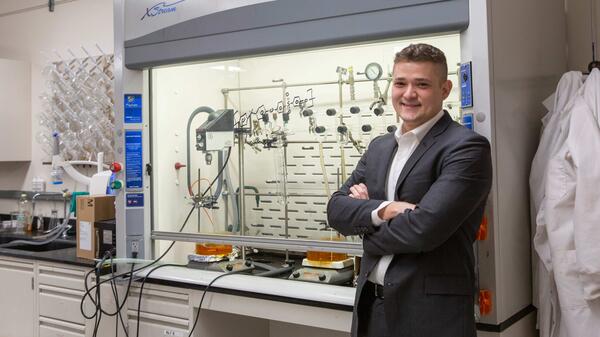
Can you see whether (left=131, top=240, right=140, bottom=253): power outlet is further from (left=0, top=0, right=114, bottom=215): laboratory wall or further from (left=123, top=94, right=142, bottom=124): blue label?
(left=0, top=0, right=114, bottom=215): laboratory wall

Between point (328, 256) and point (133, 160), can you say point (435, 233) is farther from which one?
point (133, 160)

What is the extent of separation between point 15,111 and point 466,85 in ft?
12.0

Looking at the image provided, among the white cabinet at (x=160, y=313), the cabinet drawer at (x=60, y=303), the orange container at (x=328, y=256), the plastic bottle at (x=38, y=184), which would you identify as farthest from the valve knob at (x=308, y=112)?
A: the plastic bottle at (x=38, y=184)

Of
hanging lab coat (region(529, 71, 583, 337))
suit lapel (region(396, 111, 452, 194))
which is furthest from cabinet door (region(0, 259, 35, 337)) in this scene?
hanging lab coat (region(529, 71, 583, 337))

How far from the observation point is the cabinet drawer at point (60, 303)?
9.48 ft

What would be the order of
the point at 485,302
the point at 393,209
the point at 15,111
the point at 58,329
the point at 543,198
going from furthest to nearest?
1. the point at 15,111
2. the point at 58,329
3. the point at 543,198
4. the point at 485,302
5. the point at 393,209

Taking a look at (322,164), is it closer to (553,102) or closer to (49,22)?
(553,102)

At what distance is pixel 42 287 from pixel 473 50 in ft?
8.70

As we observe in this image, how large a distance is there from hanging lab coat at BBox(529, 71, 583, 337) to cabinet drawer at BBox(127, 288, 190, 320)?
1503 millimetres

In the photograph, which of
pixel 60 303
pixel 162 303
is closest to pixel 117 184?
pixel 162 303

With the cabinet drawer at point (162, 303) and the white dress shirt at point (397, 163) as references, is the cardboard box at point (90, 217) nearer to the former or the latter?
the cabinet drawer at point (162, 303)

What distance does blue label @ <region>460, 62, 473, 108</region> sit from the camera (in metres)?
1.85

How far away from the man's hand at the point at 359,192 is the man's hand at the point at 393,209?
15cm

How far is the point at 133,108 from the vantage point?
267cm
